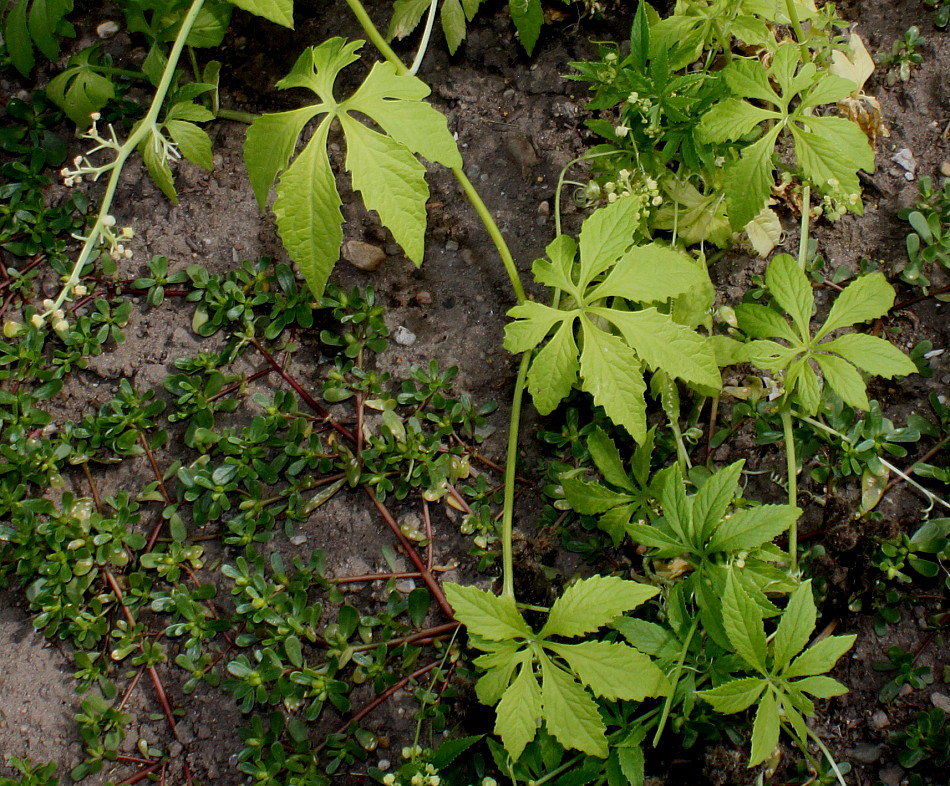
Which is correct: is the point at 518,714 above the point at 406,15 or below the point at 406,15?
below

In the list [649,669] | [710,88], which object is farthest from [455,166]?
[649,669]

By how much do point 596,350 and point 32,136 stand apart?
2051 millimetres

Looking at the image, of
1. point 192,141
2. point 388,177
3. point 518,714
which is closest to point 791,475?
point 518,714

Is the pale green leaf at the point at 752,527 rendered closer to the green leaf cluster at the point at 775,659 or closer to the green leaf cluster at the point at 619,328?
the green leaf cluster at the point at 775,659

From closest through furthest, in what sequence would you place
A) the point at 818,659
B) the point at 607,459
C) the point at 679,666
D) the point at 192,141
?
the point at 818,659, the point at 679,666, the point at 607,459, the point at 192,141

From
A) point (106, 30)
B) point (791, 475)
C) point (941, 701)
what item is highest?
point (106, 30)

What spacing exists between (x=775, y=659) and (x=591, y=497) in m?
0.62

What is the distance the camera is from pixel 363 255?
2520mm

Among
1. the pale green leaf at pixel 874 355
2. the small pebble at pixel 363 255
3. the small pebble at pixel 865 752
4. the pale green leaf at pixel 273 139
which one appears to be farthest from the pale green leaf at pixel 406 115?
the small pebble at pixel 865 752

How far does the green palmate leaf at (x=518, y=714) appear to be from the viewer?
188 cm

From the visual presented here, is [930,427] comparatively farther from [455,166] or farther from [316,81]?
[316,81]

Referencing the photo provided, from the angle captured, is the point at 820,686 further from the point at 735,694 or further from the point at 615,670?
the point at 615,670

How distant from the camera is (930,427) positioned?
2.30 meters

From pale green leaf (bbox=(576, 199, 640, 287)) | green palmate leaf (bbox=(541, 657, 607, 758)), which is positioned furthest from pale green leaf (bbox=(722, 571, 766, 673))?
pale green leaf (bbox=(576, 199, 640, 287))
